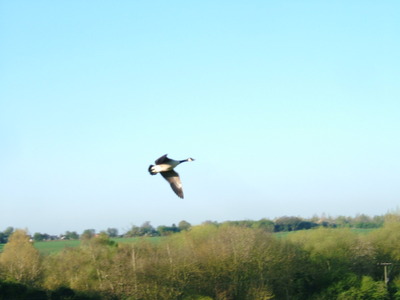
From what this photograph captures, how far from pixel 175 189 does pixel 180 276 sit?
83.0 feet

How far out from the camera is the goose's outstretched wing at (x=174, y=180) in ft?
58.7

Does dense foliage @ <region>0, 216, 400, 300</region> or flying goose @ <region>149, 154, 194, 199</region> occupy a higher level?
flying goose @ <region>149, 154, 194, 199</region>

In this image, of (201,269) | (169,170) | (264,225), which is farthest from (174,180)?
(264,225)

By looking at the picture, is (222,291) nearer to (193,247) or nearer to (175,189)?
(193,247)

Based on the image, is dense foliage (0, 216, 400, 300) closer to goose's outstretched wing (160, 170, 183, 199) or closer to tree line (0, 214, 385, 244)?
tree line (0, 214, 385, 244)

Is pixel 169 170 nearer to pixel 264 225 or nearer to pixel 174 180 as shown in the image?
pixel 174 180

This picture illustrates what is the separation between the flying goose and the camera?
693 inches

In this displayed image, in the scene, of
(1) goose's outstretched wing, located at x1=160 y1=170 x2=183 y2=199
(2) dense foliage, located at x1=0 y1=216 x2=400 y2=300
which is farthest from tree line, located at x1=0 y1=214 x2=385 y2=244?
(1) goose's outstretched wing, located at x1=160 y1=170 x2=183 y2=199

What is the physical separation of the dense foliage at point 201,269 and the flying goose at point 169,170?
21.7 m

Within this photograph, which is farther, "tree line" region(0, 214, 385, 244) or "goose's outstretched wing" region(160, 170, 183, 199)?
"tree line" region(0, 214, 385, 244)

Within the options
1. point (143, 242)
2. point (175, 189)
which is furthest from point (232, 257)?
point (175, 189)

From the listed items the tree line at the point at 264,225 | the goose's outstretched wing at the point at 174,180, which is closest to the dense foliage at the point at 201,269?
the tree line at the point at 264,225

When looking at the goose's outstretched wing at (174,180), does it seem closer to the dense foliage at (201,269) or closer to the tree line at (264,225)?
the dense foliage at (201,269)

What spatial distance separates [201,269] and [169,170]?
27.4 meters
